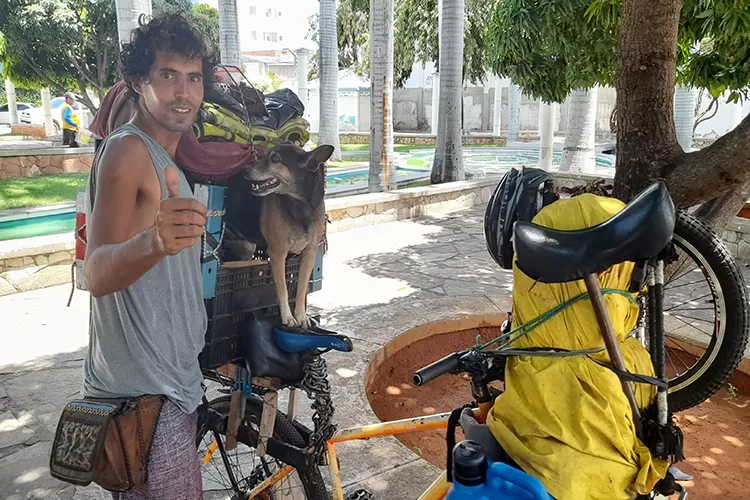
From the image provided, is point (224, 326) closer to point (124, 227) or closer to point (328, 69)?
point (124, 227)

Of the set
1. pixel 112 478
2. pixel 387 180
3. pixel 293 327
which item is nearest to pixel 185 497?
pixel 112 478

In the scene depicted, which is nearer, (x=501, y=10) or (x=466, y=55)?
(x=501, y=10)

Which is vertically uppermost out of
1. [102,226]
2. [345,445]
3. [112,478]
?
[102,226]

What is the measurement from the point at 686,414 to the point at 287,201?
339 centimetres

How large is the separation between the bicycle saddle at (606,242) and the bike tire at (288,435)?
115 centimetres

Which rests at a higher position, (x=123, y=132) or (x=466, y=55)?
(x=466, y=55)

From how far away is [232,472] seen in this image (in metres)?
2.44

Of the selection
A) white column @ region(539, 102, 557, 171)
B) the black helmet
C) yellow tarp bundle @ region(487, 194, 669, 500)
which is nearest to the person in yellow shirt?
white column @ region(539, 102, 557, 171)

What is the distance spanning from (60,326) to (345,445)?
3001mm

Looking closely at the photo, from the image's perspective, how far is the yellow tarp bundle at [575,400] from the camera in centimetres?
145

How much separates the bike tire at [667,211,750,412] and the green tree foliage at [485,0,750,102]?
57.6 inches

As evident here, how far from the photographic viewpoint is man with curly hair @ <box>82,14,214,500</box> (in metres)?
1.42

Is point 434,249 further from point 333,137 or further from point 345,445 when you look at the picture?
point 333,137

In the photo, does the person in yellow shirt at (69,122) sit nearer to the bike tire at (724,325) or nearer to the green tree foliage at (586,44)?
the green tree foliage at (586,44)
